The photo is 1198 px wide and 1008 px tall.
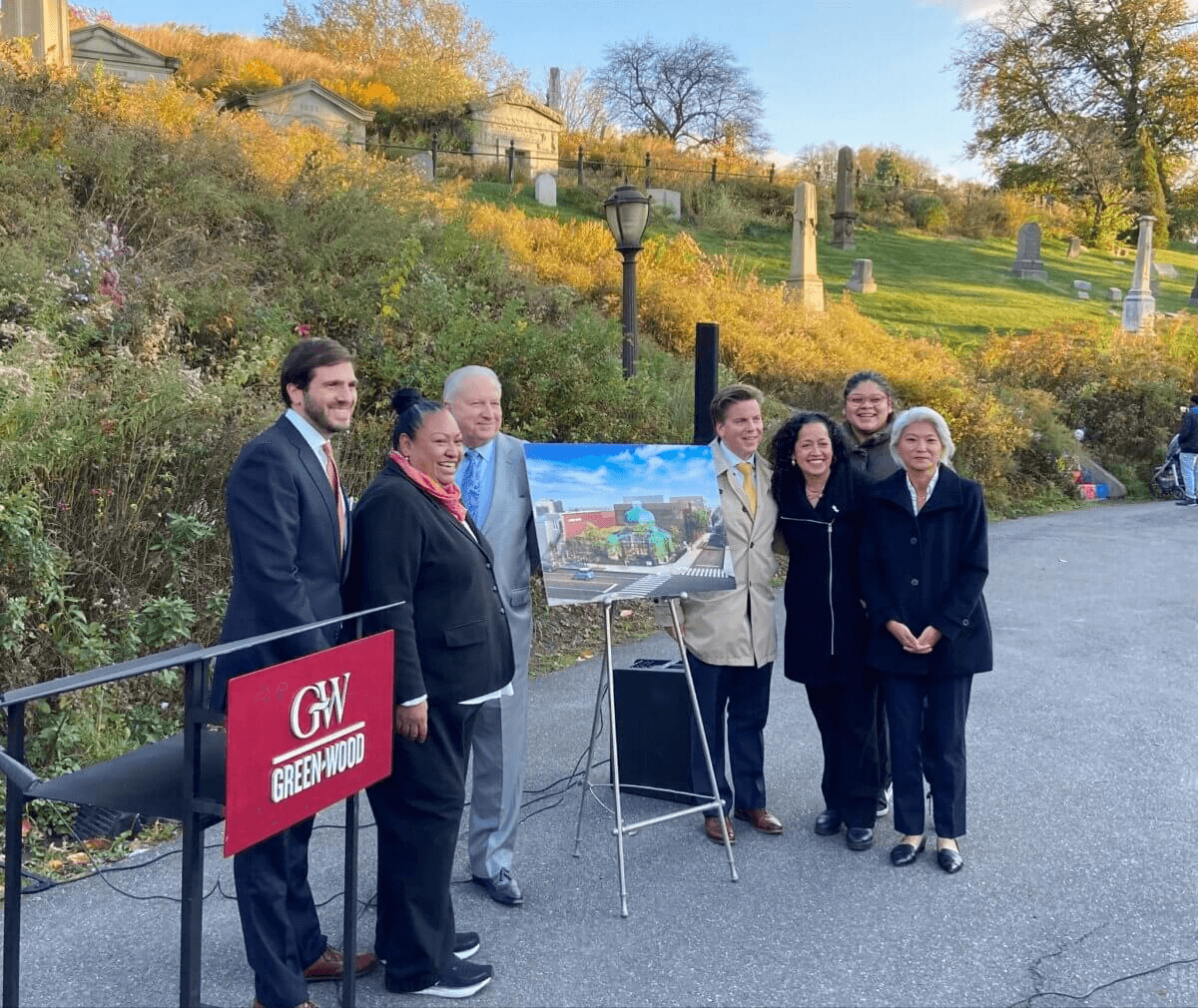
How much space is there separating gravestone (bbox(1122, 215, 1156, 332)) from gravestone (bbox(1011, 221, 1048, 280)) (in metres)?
8.46

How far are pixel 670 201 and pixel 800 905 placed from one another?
30.1 meters

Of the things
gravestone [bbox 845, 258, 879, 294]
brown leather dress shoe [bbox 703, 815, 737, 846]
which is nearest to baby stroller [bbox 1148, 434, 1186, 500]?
gravestone [bbox 845, 258, 879, 294]

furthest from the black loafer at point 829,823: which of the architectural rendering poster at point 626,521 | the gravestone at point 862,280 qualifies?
the gravestone at point 862,280

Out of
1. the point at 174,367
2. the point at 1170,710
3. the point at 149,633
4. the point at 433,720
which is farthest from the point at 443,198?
the point at 433,720

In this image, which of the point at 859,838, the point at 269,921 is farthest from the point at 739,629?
the point at 269,921

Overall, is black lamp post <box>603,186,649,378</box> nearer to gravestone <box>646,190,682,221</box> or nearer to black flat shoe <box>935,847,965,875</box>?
black flat shoe <box>935,847,965,875</box>

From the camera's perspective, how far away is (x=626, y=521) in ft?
14.1

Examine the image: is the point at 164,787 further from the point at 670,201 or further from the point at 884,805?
the point at 670,201

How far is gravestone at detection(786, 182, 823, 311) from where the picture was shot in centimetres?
2058

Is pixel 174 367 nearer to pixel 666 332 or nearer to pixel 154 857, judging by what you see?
pixel 154 857

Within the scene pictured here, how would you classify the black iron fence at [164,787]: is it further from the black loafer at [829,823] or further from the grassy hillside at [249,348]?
the black loafer at [829,823]

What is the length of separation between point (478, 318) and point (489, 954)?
6.93m

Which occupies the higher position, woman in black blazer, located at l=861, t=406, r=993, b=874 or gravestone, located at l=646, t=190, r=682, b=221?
gravestone, located at l=646, t=190, r=682, b=221

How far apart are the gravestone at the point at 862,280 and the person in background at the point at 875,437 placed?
23946 mm
